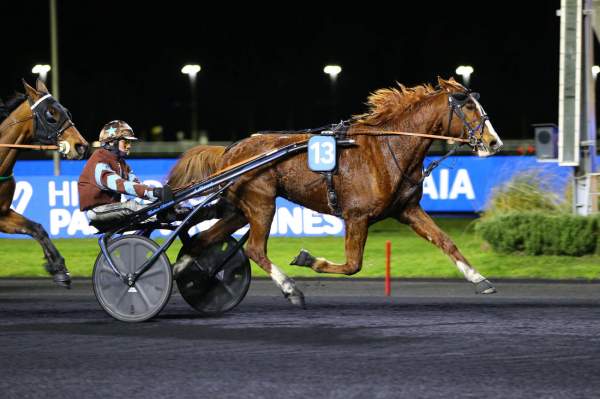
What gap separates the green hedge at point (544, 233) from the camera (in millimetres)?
12867

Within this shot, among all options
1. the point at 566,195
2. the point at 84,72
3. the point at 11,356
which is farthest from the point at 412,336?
the point at 84,72

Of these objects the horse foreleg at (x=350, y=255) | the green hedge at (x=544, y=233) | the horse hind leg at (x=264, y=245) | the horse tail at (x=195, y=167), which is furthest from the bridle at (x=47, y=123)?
the green hedge at (x=544, y=233)

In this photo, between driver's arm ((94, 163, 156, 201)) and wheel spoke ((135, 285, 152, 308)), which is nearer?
driver's arm ((94, 163, 156, 201))

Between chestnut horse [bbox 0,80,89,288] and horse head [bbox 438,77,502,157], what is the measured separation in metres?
3.35

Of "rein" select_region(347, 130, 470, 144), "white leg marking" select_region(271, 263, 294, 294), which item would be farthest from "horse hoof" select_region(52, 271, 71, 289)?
"rein" select_region(347, 130, 470, 144)

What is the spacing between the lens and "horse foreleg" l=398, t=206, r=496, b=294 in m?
8.70

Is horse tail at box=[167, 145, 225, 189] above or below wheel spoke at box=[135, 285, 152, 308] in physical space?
above

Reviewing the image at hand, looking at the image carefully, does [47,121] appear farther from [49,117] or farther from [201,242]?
[201,242]

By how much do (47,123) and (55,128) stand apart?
0.09m

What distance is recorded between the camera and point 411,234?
57.8 ft

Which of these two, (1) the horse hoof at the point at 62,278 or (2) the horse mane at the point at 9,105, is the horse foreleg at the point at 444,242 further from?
(2) the horse mane at the point at 9,105

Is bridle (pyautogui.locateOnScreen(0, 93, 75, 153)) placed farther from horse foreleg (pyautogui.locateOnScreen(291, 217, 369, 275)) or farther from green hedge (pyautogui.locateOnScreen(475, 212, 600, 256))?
green hedge (pyautogui.locateOnScreen(475, 212, 600, 256))

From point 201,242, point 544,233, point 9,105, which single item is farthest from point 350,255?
point 544,233

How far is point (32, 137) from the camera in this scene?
33.7 ft
